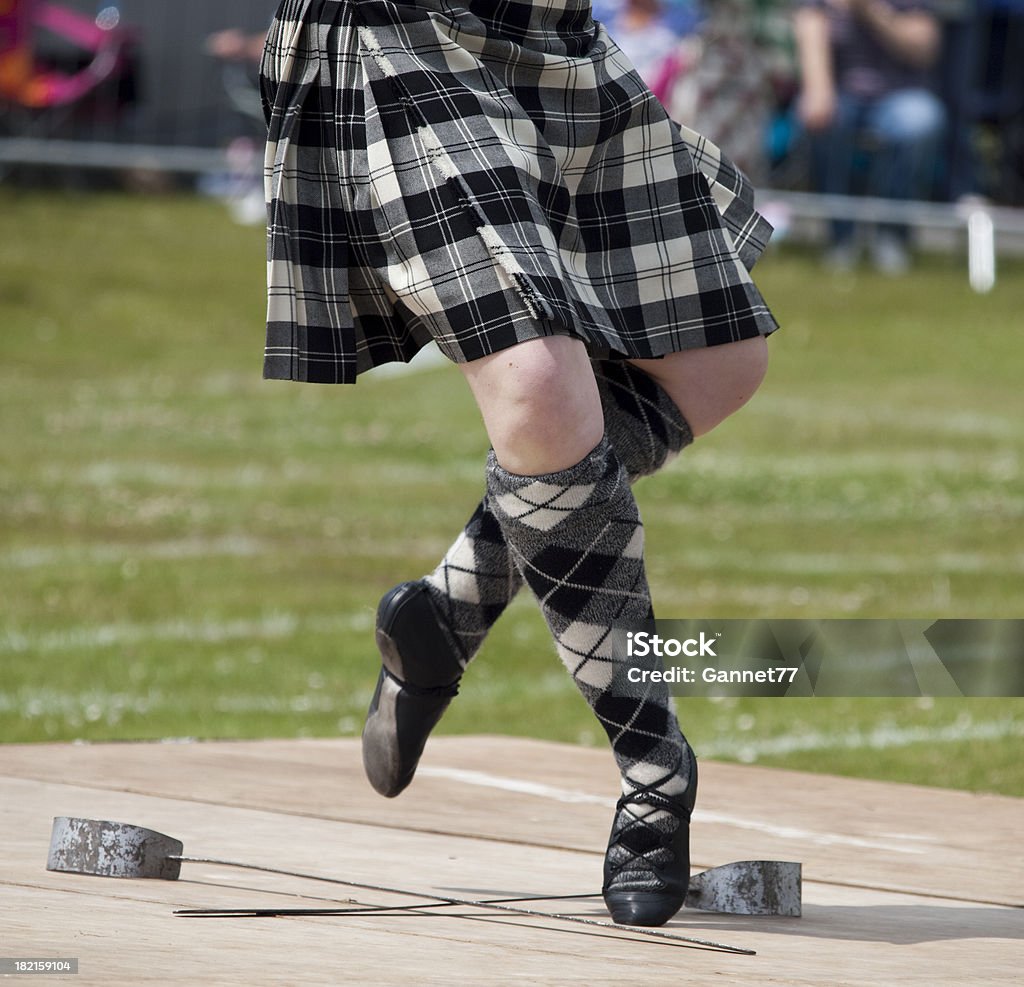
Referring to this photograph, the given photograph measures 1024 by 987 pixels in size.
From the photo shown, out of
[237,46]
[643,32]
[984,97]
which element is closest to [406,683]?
[643,32]

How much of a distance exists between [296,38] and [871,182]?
41.2ft

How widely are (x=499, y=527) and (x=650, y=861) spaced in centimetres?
57

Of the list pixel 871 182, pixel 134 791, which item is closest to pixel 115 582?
pixel 134 791

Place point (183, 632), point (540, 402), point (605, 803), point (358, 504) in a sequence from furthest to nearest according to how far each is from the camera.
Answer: point (358, 504)
point (183, 632)
point (605, 803)
point (540, 402)

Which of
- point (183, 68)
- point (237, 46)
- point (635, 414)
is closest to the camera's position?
point (635, 414)

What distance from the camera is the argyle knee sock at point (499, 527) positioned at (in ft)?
9.67

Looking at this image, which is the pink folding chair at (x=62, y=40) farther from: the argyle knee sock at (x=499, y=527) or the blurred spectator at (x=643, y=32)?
the argyle knee sock at (x=499, y=527)

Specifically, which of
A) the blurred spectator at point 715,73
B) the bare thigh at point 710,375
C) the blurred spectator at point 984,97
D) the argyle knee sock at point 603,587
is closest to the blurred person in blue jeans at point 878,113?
the blurred spectator at point 984,97

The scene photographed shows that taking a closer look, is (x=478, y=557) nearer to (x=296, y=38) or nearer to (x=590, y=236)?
(x=590, y=236)

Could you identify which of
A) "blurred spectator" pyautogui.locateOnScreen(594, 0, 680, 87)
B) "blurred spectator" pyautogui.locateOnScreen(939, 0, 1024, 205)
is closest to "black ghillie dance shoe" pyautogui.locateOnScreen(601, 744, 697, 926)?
"blurred spectator" pyautogui.locateOnScreen(594, 0, 680, 87)

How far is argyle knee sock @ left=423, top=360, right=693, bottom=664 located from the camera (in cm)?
295

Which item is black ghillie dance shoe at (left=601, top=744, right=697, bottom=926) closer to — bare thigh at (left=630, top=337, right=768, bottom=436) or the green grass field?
bare thigh at (left=630, top=337, right=768, bottom=436)

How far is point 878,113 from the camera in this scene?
1458 cm

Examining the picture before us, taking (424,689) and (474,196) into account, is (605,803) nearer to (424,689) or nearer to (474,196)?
(424,689)
